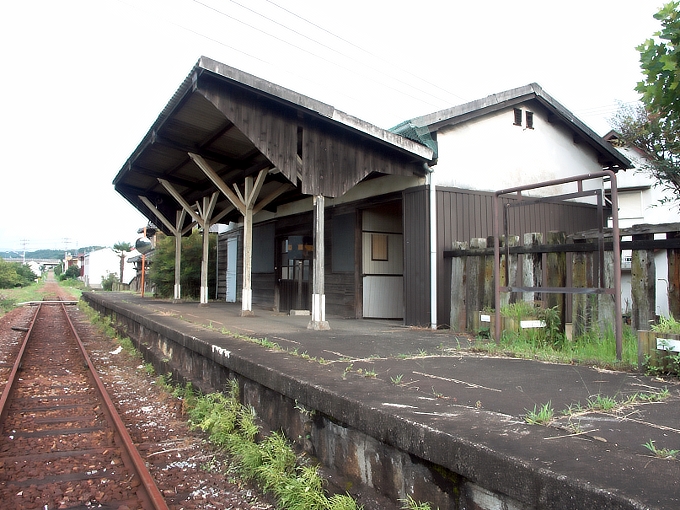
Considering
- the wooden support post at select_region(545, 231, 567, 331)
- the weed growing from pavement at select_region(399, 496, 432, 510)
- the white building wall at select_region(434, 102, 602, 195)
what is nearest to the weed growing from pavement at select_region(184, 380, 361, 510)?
the weed growing from pavement at select_region(399, 496, 432, 510)

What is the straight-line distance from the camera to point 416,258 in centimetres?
839

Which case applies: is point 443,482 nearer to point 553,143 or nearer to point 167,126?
point 167,126

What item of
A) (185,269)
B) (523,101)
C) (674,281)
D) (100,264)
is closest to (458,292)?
(674,281)

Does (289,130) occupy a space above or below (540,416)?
above

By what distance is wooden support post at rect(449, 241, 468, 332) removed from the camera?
24.0 ft

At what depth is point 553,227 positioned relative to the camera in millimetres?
10289

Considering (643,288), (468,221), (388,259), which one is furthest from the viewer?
(388,259)

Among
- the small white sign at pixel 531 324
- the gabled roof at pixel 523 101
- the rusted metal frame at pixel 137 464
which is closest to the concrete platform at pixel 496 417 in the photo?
the small white sign at pixel 531 324

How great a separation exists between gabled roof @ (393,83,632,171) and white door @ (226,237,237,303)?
9836mm

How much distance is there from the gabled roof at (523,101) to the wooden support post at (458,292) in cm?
223

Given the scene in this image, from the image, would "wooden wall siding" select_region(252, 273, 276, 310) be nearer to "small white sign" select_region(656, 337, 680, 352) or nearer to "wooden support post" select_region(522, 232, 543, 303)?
"wooden support post" select_region(522, 232, 543, 303)

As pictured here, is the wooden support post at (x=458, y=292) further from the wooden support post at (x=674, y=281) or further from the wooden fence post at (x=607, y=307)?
the wooden support post at (x=674, y=281)

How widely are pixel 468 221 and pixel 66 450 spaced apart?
663cm

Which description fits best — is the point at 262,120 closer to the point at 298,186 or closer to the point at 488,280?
the point at 298,186
